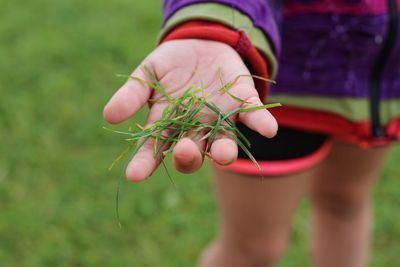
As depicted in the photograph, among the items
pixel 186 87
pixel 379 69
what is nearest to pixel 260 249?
pixel 379 69

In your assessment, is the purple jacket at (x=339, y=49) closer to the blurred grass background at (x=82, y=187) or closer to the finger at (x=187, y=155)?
the finger at (x=187, y=155)

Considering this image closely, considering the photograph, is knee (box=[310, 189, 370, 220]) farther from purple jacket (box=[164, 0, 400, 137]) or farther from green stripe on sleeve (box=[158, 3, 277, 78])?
green stripe on sleeve (box=[158, 3, 277, 78])

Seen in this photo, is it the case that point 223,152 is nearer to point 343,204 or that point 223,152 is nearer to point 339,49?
point 339,49

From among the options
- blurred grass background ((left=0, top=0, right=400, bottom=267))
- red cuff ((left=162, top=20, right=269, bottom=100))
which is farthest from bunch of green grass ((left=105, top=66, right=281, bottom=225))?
blurred grass background ((left=0, top=0, right=400, bottom=267))

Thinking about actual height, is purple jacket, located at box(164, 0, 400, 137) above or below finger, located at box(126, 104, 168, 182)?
above

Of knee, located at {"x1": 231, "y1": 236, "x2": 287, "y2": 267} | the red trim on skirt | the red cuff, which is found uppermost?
the red cuff

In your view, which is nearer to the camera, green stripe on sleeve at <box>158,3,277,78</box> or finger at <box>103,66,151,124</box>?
finger at <box>103,66,151,124</box>
